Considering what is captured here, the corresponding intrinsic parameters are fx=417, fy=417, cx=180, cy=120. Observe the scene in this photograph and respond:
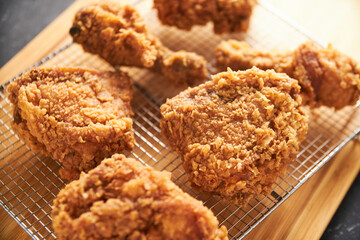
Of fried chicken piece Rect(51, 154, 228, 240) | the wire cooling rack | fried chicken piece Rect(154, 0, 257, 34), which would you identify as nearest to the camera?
fried chicken piece Rect(51, 154, 228, 240)

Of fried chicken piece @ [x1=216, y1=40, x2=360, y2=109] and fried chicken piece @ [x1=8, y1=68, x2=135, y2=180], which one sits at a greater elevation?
fried chicken piece @ [x1=8, y1=68, x2=135, y2=180]

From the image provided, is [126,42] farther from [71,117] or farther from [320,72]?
[320,72]

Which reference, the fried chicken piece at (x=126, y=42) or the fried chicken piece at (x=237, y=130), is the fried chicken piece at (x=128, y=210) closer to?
the fried chicken piece at (x=237, y=130)

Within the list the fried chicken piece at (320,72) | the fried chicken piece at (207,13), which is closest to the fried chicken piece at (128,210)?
the fried chicken piece at (320,72)

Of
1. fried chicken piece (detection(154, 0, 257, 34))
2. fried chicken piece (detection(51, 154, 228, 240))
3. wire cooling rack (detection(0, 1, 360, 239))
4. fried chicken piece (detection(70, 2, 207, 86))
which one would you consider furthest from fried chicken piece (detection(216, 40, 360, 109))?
fried chicken piece (detection(51, 154, 228, 240))

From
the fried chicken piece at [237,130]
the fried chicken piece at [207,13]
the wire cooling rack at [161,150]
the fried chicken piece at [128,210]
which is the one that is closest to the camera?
the fried chicken piece at [128,210]

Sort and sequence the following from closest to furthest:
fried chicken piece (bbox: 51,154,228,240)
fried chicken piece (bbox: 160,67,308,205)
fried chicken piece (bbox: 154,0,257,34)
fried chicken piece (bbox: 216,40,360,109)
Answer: fried chicken piece (bbox: 51,154,228,240) → fried chicken piece (bbox: 160,67,308,205) → fried chicken piece (bbox: 216,40,360,109) → fried chicken piece (bbox: 154,0,257,34)

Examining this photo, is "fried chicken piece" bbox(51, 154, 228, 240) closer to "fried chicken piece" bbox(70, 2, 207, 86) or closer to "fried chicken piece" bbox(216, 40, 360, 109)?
"fried chicken piece" bbox(70, 2, 207, 86)
